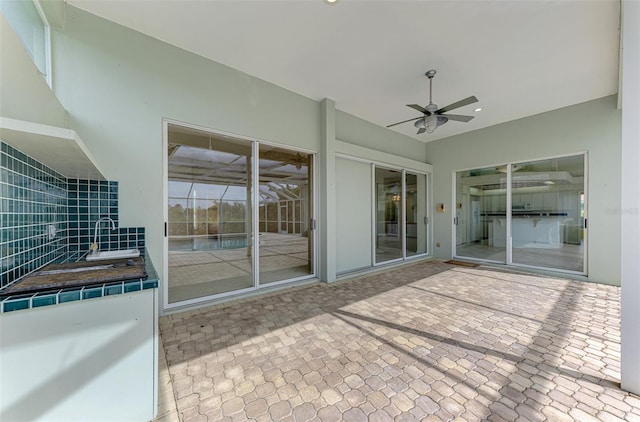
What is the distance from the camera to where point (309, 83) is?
13.2 ft

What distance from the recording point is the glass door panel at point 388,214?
231 inches

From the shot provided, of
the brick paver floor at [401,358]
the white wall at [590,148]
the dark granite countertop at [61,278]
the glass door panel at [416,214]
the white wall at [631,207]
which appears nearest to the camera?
the dark granite countertop at [61,278]

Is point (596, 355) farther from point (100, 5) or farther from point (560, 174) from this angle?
point (100, 5)

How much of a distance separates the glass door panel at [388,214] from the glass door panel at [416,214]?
445 mm

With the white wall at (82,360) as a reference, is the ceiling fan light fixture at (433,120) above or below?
above

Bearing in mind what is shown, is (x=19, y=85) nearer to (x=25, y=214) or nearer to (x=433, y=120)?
(x=25, y=214)

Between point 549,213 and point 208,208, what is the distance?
7.24 meters

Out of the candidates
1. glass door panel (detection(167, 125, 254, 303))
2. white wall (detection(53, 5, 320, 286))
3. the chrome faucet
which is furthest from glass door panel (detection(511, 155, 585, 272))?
the chrome faucet

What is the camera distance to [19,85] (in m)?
1.51

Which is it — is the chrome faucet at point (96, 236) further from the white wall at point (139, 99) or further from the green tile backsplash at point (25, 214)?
the green tile backsplash at point (25, 214)

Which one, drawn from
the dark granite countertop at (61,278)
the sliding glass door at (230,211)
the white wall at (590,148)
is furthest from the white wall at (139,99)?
the white wall at (590,148)

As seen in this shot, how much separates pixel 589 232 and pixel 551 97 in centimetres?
262

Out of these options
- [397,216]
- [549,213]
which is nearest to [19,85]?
[397,216]

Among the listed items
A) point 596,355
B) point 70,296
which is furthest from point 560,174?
point 70,296
